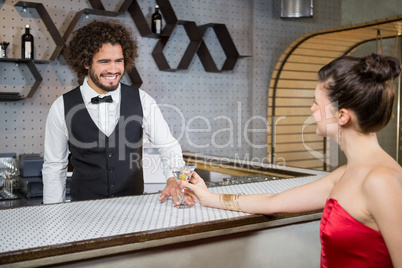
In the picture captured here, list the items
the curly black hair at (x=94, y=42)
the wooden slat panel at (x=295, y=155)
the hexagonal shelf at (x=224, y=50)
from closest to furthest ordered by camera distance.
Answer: the curly black hair at (x=94, y=42), the hexagonal shelf at (x=224, y=50), the wooden slat panel at (x=295, y=155)

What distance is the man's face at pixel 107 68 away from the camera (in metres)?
2.55

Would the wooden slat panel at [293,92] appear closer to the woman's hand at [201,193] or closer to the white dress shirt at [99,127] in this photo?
the white dress shirt at [99,127]

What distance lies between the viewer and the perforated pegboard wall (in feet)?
13.4

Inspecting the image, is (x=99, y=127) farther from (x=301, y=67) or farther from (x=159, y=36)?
(x=301, y=67)

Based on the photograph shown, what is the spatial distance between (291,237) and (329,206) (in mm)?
632

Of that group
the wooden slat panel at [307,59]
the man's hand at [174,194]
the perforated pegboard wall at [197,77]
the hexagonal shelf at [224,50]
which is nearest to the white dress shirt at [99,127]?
the man's hand at [174,194]

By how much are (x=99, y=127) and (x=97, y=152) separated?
16 cm

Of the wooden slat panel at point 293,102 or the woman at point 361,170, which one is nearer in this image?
the woman at point 361,170

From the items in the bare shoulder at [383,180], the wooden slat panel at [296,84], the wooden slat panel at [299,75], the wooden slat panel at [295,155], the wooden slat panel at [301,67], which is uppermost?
the wooden slat panel at [301,67]

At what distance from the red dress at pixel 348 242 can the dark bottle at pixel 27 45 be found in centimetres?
329

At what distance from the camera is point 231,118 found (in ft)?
18.3

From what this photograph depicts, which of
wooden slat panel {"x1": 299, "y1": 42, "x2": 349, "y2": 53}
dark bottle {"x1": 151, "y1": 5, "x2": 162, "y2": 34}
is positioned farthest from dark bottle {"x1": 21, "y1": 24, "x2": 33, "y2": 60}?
wooden slat panel {"x1": 299, "y1": 42, "x2": 349, "y2": 53}

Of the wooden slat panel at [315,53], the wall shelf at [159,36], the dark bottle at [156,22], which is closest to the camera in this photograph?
the wall shelf at [159,36]

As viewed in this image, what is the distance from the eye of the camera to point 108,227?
157 cm
